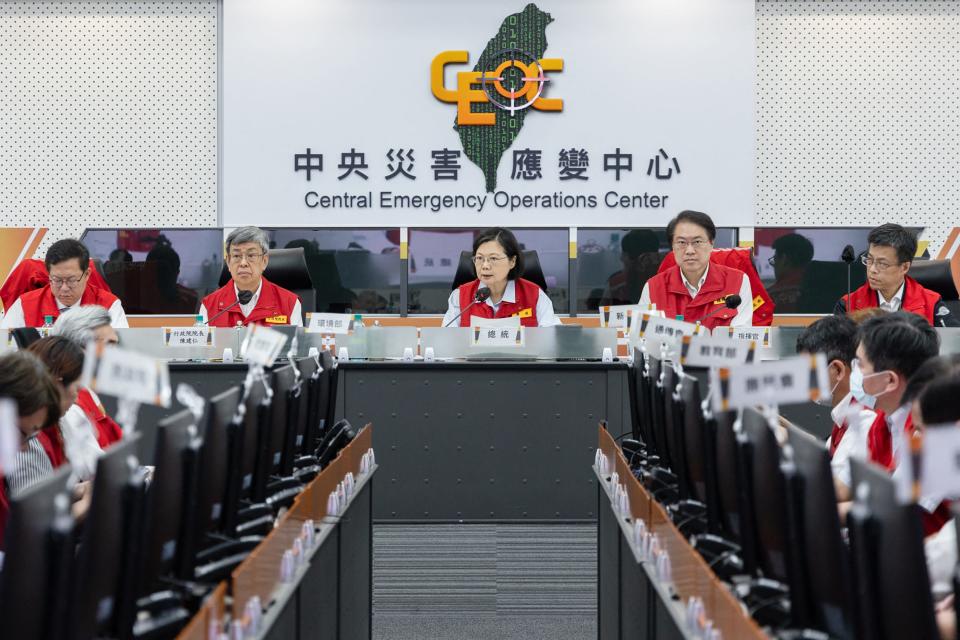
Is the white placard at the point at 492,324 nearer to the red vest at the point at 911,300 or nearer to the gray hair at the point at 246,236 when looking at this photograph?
the gray hair at the point at 246,236

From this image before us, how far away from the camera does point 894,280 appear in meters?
4.21

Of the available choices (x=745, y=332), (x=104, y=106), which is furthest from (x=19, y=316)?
(x=745, y=332)

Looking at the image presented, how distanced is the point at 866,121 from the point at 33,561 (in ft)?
23.0

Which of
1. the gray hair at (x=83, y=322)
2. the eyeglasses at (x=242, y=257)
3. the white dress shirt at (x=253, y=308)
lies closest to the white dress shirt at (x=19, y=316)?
the white dress shirt at (x=253, y=308)

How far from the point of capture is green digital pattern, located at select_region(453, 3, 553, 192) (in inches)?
272

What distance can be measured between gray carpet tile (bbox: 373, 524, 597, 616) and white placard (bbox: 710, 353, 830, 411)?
2181mm

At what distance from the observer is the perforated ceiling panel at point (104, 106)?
709 cm

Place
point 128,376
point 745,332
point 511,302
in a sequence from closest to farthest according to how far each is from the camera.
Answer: point 128,376
point 745,332
point 511,302

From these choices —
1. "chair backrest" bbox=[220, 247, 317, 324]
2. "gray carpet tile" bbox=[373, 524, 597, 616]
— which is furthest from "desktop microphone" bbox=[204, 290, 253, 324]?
"gray carpet tile" bbox=[373, 524, 597, 616]

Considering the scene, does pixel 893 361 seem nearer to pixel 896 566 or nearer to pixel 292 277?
pixel 896 566

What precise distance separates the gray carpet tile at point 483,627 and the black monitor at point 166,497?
184 cm

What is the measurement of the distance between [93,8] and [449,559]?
5.15m

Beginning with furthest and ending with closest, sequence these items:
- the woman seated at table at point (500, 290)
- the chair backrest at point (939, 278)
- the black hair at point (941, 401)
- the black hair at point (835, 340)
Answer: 1. the chair backrest at point (939, 278)
2. the woman seated at table at point (500, 290)
3. the black hair at point (835, 340)
4. the black hair at point (941, 401)

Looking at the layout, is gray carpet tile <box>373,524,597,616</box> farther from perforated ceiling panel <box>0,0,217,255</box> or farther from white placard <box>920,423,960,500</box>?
perforated ceiling panel <box>0,0,217,255</box>
